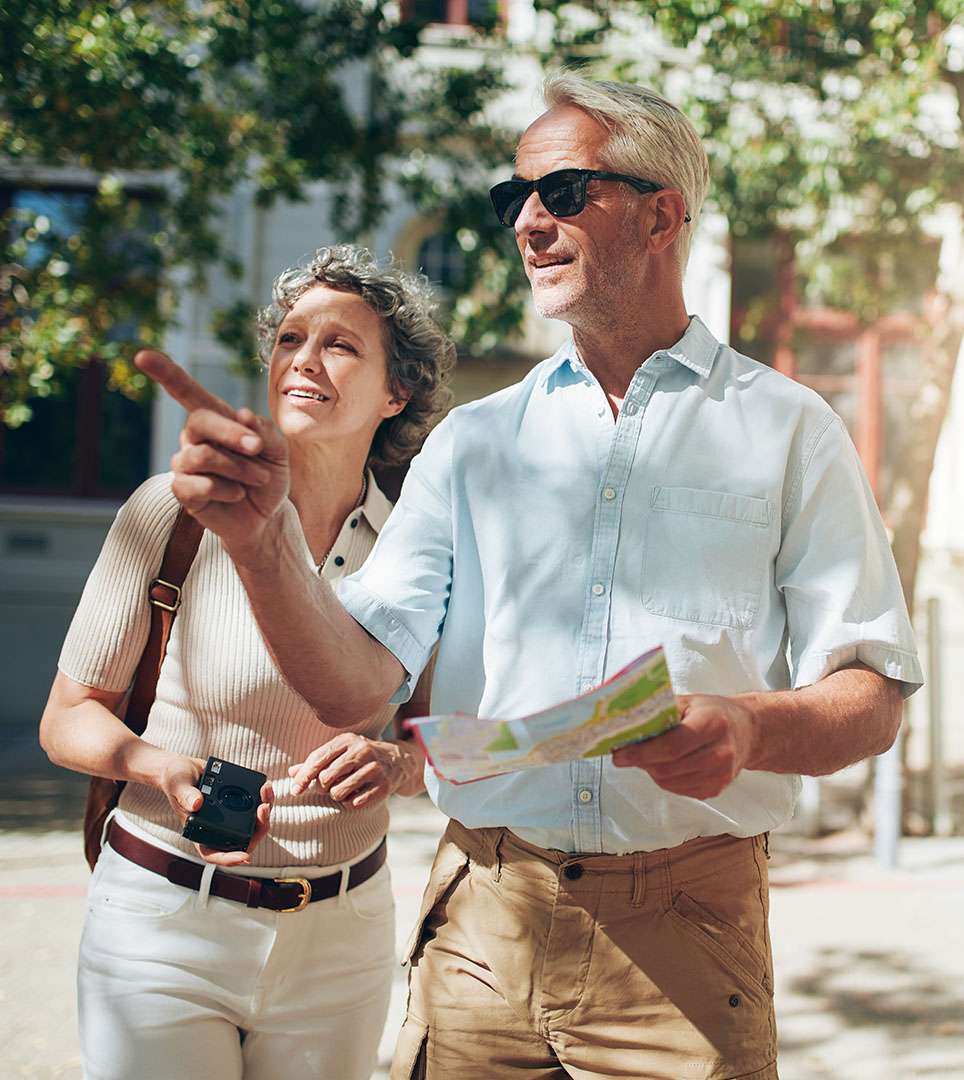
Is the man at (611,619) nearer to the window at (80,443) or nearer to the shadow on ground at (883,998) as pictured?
the shadow on ground at (883,998)

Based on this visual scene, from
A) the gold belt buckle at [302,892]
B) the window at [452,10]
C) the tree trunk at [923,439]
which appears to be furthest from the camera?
the window at [452,10]

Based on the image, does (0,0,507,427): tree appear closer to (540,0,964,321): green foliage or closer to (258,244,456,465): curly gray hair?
(540,0,964,321): green foliage

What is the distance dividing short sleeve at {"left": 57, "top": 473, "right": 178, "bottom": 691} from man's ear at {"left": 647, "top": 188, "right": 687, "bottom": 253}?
0.98 m

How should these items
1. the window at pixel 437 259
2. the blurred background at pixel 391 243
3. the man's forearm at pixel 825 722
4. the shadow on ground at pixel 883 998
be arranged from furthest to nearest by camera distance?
the window at pixel 437 259, the blurred background at pixel 391 243, the shadow on ground at pixel 883 998, the man's forearm at pixel 825 722

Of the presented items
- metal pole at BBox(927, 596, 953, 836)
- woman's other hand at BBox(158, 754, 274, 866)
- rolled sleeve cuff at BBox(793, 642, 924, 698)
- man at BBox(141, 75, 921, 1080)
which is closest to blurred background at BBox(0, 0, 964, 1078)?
metal pole at BBox(927, 596, 953, 836)

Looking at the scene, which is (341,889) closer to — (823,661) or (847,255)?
(823,661)

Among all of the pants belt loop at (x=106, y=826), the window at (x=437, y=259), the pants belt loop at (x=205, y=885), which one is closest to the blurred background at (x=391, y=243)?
the window at (x=437, y=259)

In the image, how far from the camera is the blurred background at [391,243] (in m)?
5.89

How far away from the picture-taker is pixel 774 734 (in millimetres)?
1604

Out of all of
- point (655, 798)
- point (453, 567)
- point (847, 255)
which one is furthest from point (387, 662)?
point (847, 255)

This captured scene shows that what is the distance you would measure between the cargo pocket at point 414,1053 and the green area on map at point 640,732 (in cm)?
83

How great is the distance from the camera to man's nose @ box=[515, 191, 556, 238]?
2006 mm

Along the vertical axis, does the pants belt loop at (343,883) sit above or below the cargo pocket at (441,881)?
below

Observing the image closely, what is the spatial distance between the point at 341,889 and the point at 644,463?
0.99 m
